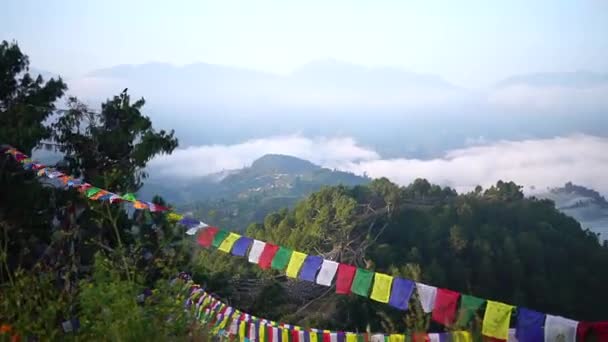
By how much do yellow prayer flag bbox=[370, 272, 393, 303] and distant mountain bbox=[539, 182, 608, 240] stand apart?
8259 cm

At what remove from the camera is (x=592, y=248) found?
2078 inches

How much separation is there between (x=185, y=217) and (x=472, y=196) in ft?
173

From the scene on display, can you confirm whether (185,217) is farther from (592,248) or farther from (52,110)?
(592,248)

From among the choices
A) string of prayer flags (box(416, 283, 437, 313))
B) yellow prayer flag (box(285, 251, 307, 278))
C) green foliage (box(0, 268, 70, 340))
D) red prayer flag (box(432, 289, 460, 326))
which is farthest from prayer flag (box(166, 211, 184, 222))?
green foliage (box(0, 268, 70, 340))

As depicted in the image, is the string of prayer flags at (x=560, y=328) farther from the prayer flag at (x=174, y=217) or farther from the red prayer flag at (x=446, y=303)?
the prayer flag at (x=174, y=217)

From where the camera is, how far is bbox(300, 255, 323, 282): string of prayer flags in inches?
283

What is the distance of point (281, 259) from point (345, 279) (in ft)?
3.30

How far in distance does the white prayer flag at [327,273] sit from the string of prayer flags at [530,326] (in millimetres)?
2486

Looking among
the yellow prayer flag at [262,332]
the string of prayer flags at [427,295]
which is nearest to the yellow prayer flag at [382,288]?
the string of prayer flags at [427,295]

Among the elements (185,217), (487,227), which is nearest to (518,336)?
(185,217)

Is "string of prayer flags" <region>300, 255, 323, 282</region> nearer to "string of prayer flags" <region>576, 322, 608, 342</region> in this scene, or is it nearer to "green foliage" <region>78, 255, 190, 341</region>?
"string of prayer flags" <region>576, 322, 608, 342</region>

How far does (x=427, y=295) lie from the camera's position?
5.86 metres

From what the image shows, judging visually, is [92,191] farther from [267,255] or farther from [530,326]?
[530,326]

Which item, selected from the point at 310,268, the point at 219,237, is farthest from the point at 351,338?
the point at 219,237
